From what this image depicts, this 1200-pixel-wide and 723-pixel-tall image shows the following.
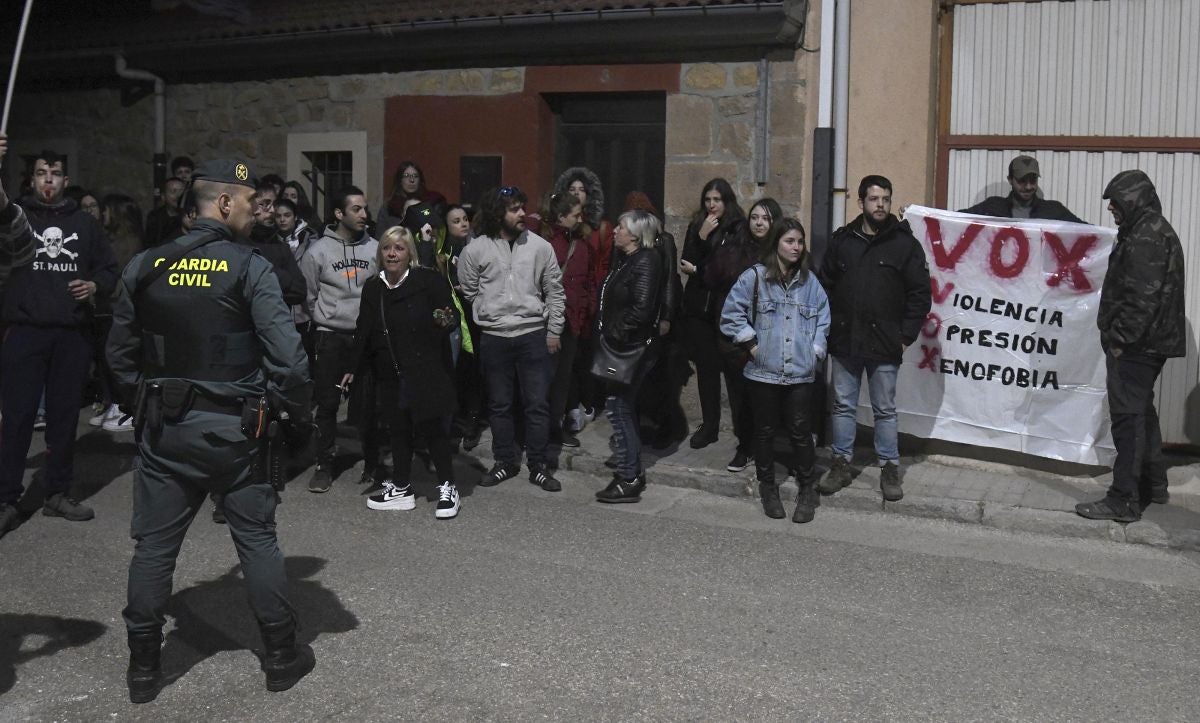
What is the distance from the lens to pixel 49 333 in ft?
25.8

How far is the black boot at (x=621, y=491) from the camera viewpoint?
8375 millimetres

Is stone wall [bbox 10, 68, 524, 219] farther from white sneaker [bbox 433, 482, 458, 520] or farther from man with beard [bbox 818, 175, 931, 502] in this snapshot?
white sneaker [bbox 433, 482, 458, 520]

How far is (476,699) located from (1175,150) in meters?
6.30

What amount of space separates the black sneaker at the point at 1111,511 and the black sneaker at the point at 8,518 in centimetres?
603

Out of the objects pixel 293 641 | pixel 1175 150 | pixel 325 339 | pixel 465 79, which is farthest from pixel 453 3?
pixel 293 641

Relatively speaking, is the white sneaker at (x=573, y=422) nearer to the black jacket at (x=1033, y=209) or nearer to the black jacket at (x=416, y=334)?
the black jacket at (x=416, y=334)

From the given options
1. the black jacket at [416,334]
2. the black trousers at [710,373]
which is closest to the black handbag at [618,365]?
the black jacket at [416,334]

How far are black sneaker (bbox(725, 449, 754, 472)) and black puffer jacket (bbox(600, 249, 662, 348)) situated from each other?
1225mm

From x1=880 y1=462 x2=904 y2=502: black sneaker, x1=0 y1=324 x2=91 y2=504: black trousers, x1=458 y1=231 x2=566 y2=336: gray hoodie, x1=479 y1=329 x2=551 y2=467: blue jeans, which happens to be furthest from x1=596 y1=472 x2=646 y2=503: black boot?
x1=0 y1=324 x2=91 y2=504: black trousers

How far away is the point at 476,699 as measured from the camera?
201 inches

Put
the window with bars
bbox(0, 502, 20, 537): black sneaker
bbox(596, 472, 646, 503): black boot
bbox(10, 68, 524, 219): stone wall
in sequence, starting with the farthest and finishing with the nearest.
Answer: the window with bars → bbox(10, 68, 524, 219): stone wall → bbox(596, 472, 646, 503): black boot → bbox(0, 502, 20, 537): black sneaker

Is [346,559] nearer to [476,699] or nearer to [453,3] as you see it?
[476,699]

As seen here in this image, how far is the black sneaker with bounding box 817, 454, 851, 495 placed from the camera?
8.34 metres

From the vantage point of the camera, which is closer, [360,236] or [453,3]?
[360,236]
